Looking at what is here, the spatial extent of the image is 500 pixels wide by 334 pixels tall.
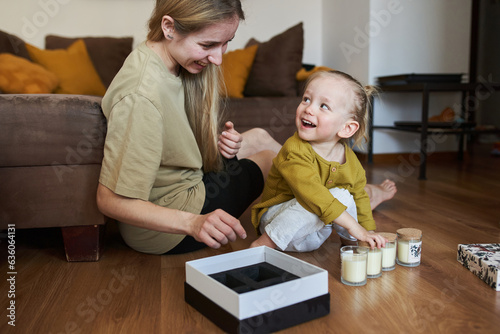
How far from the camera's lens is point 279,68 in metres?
3.16

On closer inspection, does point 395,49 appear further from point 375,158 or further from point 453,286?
point 453,286

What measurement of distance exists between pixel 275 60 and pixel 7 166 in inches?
83.3

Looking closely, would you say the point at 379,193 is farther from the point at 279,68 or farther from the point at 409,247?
the point at 279,68

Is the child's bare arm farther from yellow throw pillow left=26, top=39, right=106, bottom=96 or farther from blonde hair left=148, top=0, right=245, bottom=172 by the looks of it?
yellow throw pillow left=26, top=39, right=106, bottom=96

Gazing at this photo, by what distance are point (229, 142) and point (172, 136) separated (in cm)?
28

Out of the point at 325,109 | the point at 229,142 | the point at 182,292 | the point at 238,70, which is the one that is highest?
the point at 238,70

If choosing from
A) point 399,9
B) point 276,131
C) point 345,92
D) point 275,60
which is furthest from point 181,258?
point 399,9

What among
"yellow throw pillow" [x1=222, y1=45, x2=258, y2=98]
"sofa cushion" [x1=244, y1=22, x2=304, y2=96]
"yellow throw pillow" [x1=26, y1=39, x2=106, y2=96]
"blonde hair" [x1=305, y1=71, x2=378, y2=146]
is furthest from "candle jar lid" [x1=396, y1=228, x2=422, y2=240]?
"yellow throw pillow" [x1=26, y1=39, x2=106, y2=96]

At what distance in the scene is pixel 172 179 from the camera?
1.42m

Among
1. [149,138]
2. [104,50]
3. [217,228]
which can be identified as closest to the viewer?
[217,228]

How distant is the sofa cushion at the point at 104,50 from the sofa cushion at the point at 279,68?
3.17ft

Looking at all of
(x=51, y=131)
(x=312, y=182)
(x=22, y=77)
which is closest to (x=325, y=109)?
(x=312, y=182)

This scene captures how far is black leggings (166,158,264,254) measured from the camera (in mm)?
1491

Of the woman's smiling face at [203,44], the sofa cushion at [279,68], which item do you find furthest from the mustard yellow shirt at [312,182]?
the sofa cushion at [279,68]
